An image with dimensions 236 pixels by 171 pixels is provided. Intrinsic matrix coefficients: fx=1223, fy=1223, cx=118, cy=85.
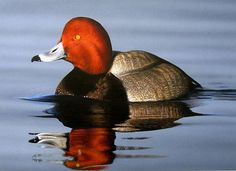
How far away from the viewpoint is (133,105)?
374 inches

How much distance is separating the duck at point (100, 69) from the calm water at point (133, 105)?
0.48ft

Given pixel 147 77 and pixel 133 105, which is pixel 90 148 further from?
pixel 147 77

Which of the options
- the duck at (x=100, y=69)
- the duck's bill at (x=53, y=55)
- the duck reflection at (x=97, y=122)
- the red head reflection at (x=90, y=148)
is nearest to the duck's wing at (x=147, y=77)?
the duck at (x=100, y=69)

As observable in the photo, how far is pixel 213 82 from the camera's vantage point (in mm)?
10367

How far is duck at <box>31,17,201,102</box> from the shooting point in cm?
954

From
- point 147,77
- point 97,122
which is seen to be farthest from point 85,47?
point 97,122

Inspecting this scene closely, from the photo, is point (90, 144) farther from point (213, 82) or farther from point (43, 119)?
point (213, 82)

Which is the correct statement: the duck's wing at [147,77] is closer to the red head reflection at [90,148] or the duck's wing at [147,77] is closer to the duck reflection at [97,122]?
the duck reflection at [97,122]

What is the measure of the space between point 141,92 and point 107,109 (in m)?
0.40

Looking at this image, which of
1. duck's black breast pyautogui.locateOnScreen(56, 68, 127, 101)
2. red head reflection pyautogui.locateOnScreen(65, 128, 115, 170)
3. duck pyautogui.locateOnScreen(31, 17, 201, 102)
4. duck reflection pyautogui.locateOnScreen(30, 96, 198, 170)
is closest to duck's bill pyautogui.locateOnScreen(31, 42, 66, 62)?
duck pyautogui.locateOnScreen(31, 17, 201, 102)

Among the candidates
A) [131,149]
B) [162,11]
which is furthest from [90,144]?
[162,11]

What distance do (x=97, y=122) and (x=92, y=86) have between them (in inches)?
30.5

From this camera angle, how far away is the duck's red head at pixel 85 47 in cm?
959

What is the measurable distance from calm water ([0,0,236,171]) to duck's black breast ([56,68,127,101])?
123 millimetres
